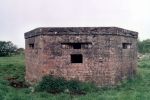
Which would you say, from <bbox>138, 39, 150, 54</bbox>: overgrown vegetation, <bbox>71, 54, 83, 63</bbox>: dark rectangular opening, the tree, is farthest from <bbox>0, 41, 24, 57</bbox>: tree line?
<bbox>71, 54, 83, 63</bbox>: dark rectangular opening

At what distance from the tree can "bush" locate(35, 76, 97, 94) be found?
2299 cm

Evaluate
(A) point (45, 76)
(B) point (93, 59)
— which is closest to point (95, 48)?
(B) point (93, 59)

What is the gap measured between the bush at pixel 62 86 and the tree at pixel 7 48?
22994 millimetres

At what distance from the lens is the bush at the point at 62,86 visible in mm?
11914

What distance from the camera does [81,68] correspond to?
40.2ft

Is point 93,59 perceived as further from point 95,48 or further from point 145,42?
point 145,42

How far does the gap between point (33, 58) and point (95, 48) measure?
113 inches

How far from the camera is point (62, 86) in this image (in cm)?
1201

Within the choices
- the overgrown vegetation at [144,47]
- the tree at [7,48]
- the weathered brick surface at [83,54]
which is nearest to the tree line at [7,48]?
the tree at [7,48]

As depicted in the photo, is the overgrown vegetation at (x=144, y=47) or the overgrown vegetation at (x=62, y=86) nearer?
the overgrown vegetation at (x=62, y=86)

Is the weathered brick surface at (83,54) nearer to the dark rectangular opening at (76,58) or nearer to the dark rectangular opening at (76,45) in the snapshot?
the dark rectangular opening at (76,45)

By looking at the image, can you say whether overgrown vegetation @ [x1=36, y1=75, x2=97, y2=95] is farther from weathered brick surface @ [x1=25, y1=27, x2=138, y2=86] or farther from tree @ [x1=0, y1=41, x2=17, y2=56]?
tree @ [x1=0, y1=41, x2=17, y2=56]

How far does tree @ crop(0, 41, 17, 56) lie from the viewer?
3461cm

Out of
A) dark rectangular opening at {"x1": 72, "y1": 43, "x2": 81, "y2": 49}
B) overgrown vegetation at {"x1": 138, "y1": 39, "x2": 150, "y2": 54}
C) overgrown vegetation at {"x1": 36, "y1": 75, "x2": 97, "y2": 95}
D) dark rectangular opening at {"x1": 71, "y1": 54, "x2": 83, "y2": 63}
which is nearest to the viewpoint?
overgrown vegetation at {"x1": 36, "y1": 75, "x2": 97, "y2": 95}
